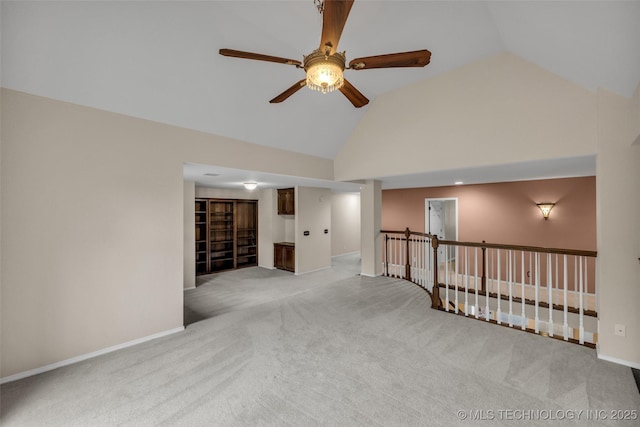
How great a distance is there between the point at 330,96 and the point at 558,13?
2.72 metres

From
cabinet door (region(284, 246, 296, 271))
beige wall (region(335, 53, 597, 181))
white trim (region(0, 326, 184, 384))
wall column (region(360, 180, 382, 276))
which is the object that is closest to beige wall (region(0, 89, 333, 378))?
white trim (region(0, 326, 184, 384))

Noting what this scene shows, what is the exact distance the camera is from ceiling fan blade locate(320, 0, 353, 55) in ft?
4.97

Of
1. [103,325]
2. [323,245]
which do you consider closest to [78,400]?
[103,325]

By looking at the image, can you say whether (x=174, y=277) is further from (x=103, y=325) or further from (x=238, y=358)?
(x=238, y=358)

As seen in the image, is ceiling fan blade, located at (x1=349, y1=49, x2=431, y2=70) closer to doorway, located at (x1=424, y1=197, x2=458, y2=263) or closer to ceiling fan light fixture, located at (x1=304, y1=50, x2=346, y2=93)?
ceiling fan light fixture, located at (x1=304, y1=50, x2=346, y2=93)

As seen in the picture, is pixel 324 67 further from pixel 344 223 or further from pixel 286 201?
pixel 344 223

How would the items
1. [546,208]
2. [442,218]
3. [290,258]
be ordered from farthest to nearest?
[442,218] < [290,258] < [546,208]

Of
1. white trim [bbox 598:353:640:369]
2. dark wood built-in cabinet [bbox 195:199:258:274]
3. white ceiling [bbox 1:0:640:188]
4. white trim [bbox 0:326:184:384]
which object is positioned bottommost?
white trim [bbox 598:353:640:369]

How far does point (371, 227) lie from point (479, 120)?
9.56 ft

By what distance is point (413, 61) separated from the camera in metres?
2.09

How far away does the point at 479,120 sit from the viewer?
390 cm

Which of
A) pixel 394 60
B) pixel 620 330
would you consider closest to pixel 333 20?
pixel 394 60

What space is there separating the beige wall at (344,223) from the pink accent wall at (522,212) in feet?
7.23

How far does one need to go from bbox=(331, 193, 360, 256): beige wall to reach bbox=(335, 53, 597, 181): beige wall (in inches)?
153
